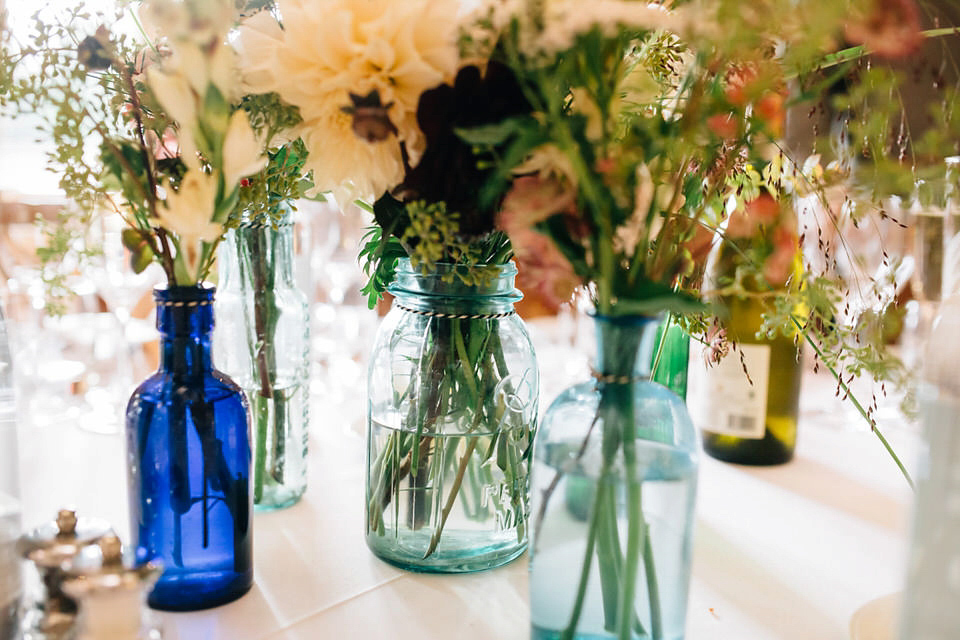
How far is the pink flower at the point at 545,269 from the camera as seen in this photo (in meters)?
0.44

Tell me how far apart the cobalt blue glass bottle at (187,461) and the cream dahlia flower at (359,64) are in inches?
5.9

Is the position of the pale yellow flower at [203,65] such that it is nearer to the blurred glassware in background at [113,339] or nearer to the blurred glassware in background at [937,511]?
the blurred glassware in background at [937,511]

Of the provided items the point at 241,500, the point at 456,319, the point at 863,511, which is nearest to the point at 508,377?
the point at 456,319

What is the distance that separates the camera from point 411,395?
637 millimetres

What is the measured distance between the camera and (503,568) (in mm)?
673

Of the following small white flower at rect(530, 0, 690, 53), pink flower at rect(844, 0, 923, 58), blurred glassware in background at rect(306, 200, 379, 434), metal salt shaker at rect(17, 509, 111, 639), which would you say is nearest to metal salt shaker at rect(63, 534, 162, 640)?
metal salt shaker at rect(17, 509, 111, 639)

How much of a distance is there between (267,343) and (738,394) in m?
0.56

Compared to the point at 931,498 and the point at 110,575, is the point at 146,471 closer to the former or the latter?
the point at 110,575

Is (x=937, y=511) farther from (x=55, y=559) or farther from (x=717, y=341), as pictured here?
(x=55, y=559)

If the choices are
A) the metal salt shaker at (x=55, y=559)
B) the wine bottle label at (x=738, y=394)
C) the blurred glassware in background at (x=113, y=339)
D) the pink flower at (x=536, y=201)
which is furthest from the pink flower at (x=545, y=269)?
the blurred glassware in background at (x=113, y=339)

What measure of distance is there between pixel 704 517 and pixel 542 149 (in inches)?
20.7

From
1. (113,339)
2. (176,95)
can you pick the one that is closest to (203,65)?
(176,95)

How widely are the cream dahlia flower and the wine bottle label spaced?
1.86 feet

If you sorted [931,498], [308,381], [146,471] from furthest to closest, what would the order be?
[308,381]
[146,471]
[931,498]
